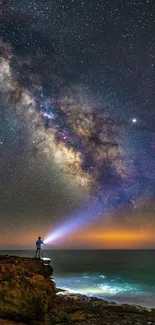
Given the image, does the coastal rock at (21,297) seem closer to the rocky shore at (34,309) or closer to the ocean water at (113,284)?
the rocky shore at (34,309)

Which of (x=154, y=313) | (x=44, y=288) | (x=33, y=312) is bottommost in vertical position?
(x=154, y=313)

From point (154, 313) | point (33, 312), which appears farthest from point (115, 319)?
point (33, 312)

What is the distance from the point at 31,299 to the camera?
14.6 metres

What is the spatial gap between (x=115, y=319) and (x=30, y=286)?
709 centimetres

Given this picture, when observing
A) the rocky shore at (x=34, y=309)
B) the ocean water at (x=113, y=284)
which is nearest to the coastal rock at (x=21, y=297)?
the rocky shore at (x=34, y=309)

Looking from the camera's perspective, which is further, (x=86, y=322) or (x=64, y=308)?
(x=64, y=308)

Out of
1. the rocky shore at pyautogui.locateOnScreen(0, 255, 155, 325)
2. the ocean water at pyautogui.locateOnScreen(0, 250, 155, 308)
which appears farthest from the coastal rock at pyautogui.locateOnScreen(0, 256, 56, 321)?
the ocean water at pyautogui.locateOnScreen(0, 250, 155, 308)

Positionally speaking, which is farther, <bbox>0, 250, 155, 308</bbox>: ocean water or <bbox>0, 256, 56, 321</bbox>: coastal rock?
<bbox>0, 250, 155, 308</bbox>: ocean water

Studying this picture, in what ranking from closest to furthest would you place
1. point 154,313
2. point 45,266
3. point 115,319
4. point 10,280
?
point 10,280
point 115,319
point 154,313
point 45,266

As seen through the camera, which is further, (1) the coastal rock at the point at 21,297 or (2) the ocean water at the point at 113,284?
(2) the ocean water at the point at 113,284

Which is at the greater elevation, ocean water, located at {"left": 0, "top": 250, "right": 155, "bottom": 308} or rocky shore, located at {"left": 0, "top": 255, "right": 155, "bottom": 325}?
rocky shore, located at {"left": 0, "top": 255, "right": 155, "bottom": 325}

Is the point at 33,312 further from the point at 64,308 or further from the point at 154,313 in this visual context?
the point at 154,313

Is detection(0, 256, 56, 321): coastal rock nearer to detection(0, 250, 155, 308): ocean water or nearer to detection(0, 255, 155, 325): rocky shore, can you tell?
→ detection(0, 255, 155, 325): rocky shore

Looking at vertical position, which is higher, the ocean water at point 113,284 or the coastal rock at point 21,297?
the coastal rock at point 21,297
